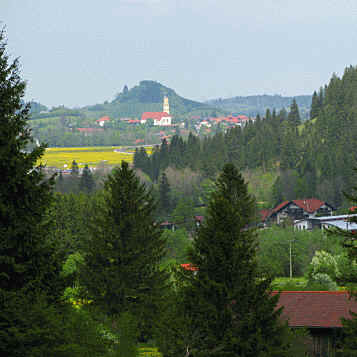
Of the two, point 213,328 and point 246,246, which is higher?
point 246,246

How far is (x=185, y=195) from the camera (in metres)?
128

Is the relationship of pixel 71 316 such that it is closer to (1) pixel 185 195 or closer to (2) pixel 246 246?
(2) pixel 246 246

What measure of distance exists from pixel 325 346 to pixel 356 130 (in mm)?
117130

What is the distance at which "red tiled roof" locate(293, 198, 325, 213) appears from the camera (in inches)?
4624

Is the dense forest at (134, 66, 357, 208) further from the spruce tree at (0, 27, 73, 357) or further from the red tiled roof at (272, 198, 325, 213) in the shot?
the spruce tree at (0, 27, 73, 357)

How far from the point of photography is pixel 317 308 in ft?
94.5

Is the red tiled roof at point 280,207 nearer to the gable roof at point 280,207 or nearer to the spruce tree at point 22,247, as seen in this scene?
the gable roof at point 280,207

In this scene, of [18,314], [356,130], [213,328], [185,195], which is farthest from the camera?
[356,130]

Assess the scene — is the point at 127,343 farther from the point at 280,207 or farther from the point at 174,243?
the point at 280,207

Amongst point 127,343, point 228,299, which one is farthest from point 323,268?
point 127,343

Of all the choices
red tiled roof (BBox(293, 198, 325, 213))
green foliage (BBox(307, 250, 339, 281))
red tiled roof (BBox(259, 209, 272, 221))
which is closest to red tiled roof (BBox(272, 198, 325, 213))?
red tiled roof (BBox(293, 198, 325, 213))

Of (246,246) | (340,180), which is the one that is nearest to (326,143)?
(340,180)

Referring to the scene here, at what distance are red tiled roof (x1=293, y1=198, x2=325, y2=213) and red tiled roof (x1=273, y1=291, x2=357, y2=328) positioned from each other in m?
88.6

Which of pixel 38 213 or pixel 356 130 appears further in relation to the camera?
pixel 356 130
